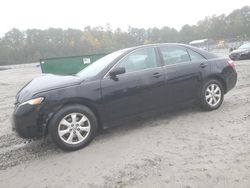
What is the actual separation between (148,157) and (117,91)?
1.34 m

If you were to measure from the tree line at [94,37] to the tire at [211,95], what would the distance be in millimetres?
88442

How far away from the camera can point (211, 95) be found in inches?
233

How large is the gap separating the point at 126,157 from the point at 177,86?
202 centimetres

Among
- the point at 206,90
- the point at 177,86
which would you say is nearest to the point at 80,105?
the point at 177,86

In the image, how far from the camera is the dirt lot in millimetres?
3359

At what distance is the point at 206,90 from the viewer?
5.81m

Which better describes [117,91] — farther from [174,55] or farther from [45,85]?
[174,55]

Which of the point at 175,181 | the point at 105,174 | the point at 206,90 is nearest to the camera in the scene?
the point at 175,181

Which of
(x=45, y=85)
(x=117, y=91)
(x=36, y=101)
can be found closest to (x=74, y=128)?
(x=36, y=101)

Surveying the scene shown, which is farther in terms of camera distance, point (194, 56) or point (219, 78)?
point (219, 78)

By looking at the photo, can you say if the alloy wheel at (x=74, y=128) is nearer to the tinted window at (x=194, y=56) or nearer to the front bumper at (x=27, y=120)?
the front bumper at (x=27, y=120)

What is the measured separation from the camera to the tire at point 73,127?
14.0 ft

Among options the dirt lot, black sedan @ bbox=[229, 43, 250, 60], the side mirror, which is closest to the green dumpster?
the dirt lot

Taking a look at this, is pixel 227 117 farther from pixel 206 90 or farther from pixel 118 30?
pixel 118 30
